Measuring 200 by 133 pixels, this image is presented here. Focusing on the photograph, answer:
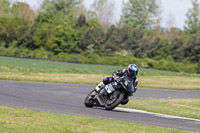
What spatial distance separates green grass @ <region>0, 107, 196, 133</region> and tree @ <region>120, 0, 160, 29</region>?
9102cm

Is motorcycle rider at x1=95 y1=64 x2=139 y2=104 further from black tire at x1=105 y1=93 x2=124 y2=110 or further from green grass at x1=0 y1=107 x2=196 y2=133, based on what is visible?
green grass at x1=0 y1=107 x2=196 y2=133

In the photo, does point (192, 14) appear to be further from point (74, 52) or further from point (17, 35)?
point (17, 35)

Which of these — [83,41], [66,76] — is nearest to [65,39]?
[83,41]

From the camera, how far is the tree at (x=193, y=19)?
9356cm

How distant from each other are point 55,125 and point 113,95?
487 cm

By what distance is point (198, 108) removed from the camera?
18.1 m

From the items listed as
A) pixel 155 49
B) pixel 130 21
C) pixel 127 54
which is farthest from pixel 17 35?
pixel 130 21

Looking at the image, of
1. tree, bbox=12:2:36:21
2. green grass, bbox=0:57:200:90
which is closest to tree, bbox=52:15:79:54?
green grass, bbox=0:57:200:90

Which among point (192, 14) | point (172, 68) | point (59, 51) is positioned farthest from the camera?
point (192, 14)

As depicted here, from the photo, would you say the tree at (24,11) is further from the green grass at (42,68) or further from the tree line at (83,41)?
the green grass at (42,68)

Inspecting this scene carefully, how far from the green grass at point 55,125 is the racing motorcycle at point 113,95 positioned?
10.8ft

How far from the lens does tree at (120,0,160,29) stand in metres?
102

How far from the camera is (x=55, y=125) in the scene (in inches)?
356

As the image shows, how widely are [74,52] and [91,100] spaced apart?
5718cm
